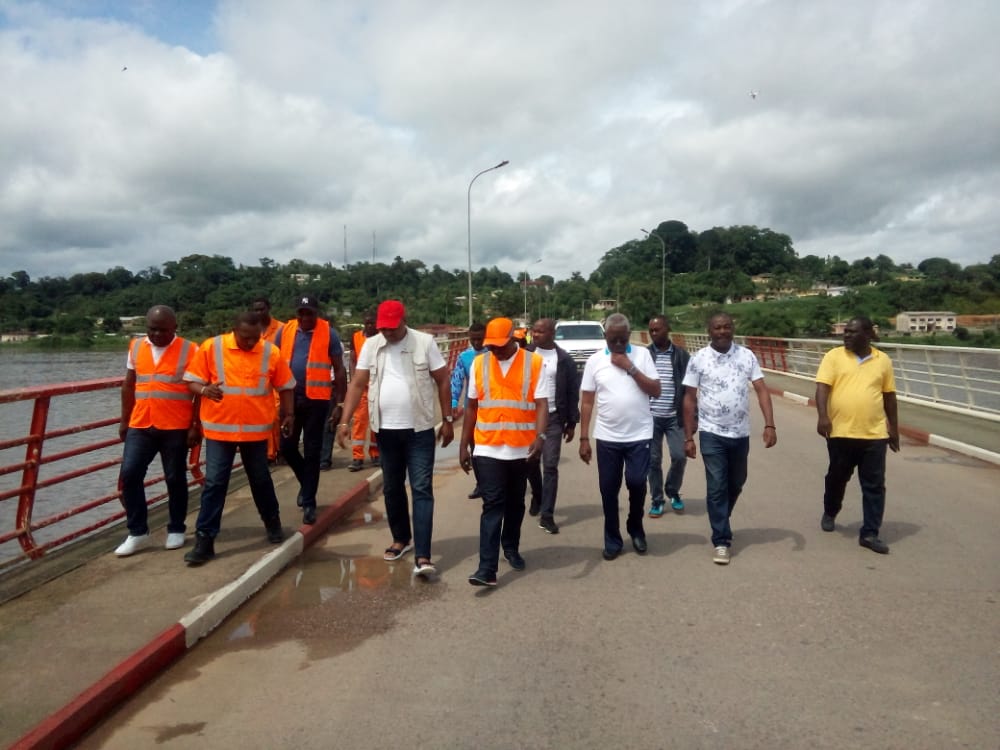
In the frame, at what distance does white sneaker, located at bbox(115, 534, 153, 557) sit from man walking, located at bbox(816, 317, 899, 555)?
5.22m

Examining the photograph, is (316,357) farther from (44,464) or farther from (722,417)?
(722,417)

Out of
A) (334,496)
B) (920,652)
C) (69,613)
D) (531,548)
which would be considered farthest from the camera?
(334,496)

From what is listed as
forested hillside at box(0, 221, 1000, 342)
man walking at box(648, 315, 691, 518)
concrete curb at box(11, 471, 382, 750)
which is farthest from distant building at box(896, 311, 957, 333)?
concrete curb at box(11, 471, 382, 750)

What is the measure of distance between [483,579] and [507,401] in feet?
3.90

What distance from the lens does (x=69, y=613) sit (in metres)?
4.47

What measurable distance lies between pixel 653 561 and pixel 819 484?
3.53m

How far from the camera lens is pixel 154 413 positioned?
547cm

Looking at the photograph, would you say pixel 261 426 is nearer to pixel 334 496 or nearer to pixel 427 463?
pixel 427 463

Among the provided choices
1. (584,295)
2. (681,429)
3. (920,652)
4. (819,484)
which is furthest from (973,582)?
(584,295)

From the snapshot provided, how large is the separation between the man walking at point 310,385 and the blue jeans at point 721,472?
308cm

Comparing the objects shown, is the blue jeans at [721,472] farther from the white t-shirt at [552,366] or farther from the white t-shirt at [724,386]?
the white t-shirt at [552,366]

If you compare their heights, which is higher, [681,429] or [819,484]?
[681,429]

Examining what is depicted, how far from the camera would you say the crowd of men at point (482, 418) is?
5.17m

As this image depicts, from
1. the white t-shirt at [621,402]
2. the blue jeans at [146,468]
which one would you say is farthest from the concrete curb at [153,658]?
the white t-shirt at [621,402]
